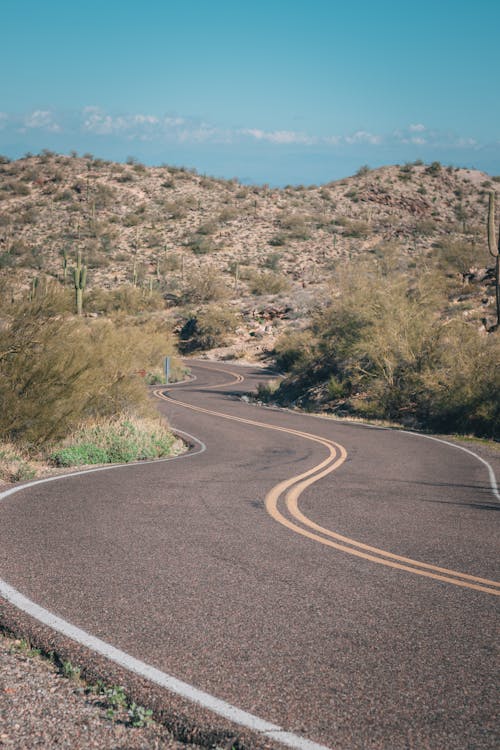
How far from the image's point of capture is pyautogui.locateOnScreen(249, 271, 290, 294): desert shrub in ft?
230

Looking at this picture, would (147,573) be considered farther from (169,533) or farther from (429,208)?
(429,208)

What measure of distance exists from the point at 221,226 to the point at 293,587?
292 ft

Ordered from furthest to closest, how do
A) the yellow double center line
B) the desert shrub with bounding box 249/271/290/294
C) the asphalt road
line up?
the desert shrub with bounding box 249/271/290/294
the yellow double center line
the asphalt road

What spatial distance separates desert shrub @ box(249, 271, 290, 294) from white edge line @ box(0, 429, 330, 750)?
65776 millimetres

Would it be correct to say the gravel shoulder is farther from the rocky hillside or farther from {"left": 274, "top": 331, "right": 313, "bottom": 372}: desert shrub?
the rocky hillside

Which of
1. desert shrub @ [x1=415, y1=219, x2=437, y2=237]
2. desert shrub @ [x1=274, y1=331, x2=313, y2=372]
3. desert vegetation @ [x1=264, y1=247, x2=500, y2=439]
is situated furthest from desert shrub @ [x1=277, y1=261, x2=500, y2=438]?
desert shrub @ [x1=415, y1=219, x2=437, y2=237]

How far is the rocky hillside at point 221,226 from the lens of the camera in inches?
2768

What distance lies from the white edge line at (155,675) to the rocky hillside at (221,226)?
51764 mm

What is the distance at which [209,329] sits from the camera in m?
59.9

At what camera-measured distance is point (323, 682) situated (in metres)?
3.77

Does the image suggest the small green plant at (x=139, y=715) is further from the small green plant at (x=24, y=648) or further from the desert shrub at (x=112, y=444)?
the desert shrub at (x=112, y=444)

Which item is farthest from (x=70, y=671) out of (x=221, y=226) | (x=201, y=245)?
(x=221, y=226)

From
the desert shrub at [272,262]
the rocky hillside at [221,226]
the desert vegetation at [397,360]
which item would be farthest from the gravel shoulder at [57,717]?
the desert shrub at [272,262]

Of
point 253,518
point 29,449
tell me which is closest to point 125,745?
point 253,518
